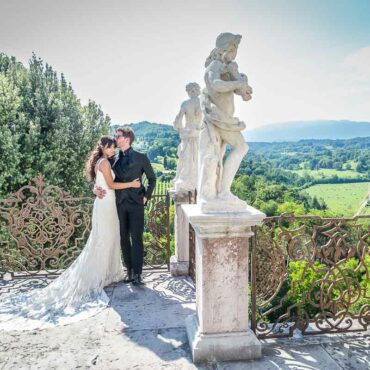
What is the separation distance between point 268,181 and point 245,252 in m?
42.9

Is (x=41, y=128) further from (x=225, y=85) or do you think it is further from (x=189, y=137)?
(x=225, y=85)

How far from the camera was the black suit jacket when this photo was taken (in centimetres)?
537

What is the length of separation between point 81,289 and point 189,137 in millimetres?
2887

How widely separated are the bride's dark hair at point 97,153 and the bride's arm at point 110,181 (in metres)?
0.23

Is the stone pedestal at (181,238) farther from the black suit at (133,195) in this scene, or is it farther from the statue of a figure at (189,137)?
the black suit at (133,195)

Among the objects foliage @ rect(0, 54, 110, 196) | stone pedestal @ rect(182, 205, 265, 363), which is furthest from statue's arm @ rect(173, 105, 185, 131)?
foliage @ rect(0, 54, 110, 196)

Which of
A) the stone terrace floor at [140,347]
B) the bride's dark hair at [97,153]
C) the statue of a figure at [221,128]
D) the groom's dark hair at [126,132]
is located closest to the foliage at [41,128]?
the bride's dark hair at [97,153]

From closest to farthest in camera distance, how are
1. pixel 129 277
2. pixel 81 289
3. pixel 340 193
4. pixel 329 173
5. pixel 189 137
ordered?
pixel 81 289, pixel 129 277, pixel 189 137, pixel 340 193, pixel 329 173

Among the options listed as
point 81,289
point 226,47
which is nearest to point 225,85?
point 226,47

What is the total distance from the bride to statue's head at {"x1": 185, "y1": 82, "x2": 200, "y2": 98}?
5.41 ft

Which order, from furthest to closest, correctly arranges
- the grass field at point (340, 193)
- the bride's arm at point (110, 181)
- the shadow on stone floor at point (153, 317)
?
the grass field at point (340, 193) < the bride's arm at point (110, 181) < the shadow on stone floor at point (153, 317)

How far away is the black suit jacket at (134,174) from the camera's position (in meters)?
5.37

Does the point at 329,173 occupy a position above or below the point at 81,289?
below

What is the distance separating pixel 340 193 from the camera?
62.8 metres
